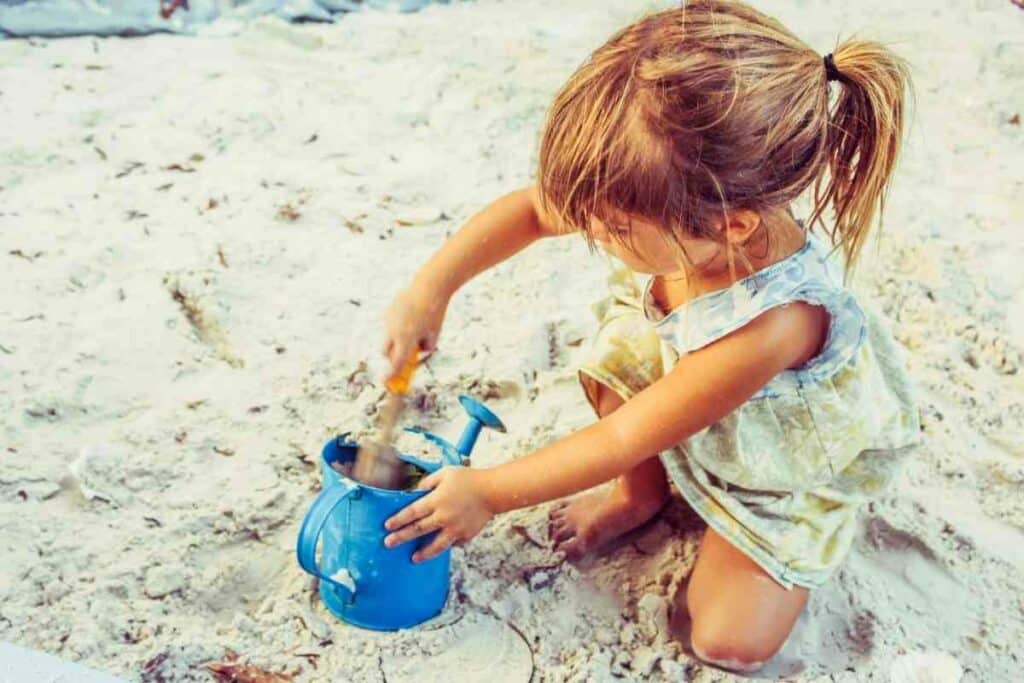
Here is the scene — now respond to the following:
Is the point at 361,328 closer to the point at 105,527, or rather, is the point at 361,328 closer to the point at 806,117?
the point at 105,527

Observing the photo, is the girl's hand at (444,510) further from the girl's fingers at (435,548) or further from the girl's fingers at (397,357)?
the girl's fingers at (397,357)

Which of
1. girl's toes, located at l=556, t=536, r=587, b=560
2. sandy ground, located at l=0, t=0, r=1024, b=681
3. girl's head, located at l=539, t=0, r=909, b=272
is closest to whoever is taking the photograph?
girl's head, located at l=539, t=0, r=909, b=272

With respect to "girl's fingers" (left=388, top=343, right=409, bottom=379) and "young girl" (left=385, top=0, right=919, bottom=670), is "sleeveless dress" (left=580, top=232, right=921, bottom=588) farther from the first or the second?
"girl's fingers" (left=388, top=343, right=409, bottom=379)

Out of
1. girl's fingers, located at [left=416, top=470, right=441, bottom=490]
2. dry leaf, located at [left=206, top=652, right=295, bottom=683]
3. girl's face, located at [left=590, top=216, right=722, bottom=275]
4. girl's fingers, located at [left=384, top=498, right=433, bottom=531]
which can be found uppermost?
girl's face, located at [left=590, top=216, right=722, bottom=275]

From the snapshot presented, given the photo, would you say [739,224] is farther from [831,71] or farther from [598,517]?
[598,517]

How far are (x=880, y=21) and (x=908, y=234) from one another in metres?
1.31

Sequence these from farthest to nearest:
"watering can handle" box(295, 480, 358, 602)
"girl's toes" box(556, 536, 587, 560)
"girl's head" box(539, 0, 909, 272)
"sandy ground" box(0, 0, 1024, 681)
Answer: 1. "girl's toes" box(556, 536, 587, 560)
2. "sandy ground" box(0, 0, 1024, 681)
3. "watering can handle" box(295, 480, 358, 602)
4. "girl's head" box(539, 0, 909, 272)

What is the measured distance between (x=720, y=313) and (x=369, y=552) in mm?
512

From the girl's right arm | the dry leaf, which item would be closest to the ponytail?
the girl's right arm

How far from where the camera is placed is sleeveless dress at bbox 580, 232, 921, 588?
133cm

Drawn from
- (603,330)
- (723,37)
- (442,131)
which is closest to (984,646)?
(603,330)

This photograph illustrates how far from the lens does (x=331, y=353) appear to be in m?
1.89

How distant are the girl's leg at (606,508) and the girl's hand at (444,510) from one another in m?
0.32

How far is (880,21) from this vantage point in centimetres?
333
